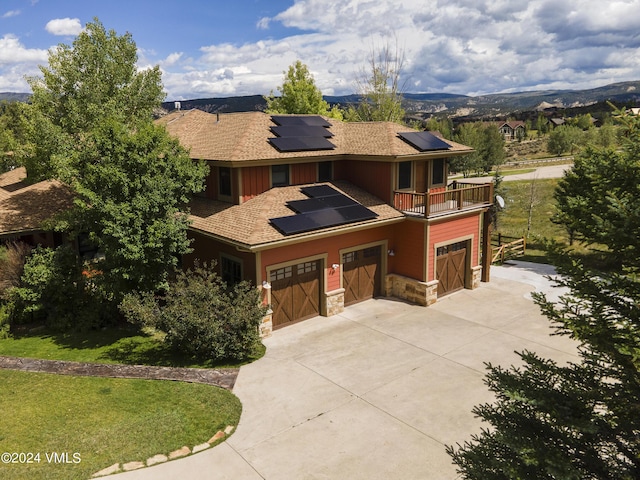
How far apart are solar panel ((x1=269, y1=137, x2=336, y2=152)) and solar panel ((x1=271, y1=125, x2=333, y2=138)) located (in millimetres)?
371

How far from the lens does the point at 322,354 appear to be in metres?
14.3

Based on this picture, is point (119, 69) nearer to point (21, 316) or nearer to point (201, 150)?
point (201, 150)

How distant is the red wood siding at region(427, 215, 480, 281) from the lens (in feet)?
60.6

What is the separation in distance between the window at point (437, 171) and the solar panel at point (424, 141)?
0.75 metres

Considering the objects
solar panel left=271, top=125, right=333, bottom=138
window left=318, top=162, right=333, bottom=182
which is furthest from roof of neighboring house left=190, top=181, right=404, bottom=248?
solar panel left=271, top=125, right=333, bottom=138

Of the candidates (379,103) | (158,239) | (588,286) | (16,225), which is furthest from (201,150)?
(379,103)

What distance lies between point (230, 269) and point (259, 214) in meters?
2.42

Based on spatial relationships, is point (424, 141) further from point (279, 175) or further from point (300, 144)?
point (279, 175)

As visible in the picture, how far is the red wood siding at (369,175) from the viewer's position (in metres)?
19.1

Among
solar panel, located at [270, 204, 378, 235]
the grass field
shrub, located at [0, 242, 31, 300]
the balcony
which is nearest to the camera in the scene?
solar panel, located at [270, 204, 378, 235]

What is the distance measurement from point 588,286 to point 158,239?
1218 cm

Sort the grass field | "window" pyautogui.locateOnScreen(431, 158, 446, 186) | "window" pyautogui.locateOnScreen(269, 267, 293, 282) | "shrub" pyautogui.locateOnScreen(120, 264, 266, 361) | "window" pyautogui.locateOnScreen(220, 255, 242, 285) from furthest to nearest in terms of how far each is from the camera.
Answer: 1. the grass field
2. "window" pyautogui.locateOnScreen(431, 158, 446, 186)
3. "window" pyautogui.locateOnScreen(220, 255, 242, 285)
4. "window" pyautogui.locateOnScreen(269, 267, 293, 282)
5. "shrub" pyautogui.locateOnScreen(120, 264, 266, 361)

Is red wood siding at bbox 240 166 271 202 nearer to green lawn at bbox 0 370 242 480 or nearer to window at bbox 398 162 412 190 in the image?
window at bbox 398 162 412 190

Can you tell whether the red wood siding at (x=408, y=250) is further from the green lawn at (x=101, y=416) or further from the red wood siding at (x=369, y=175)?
the green lawn at (x=101, y=416)
